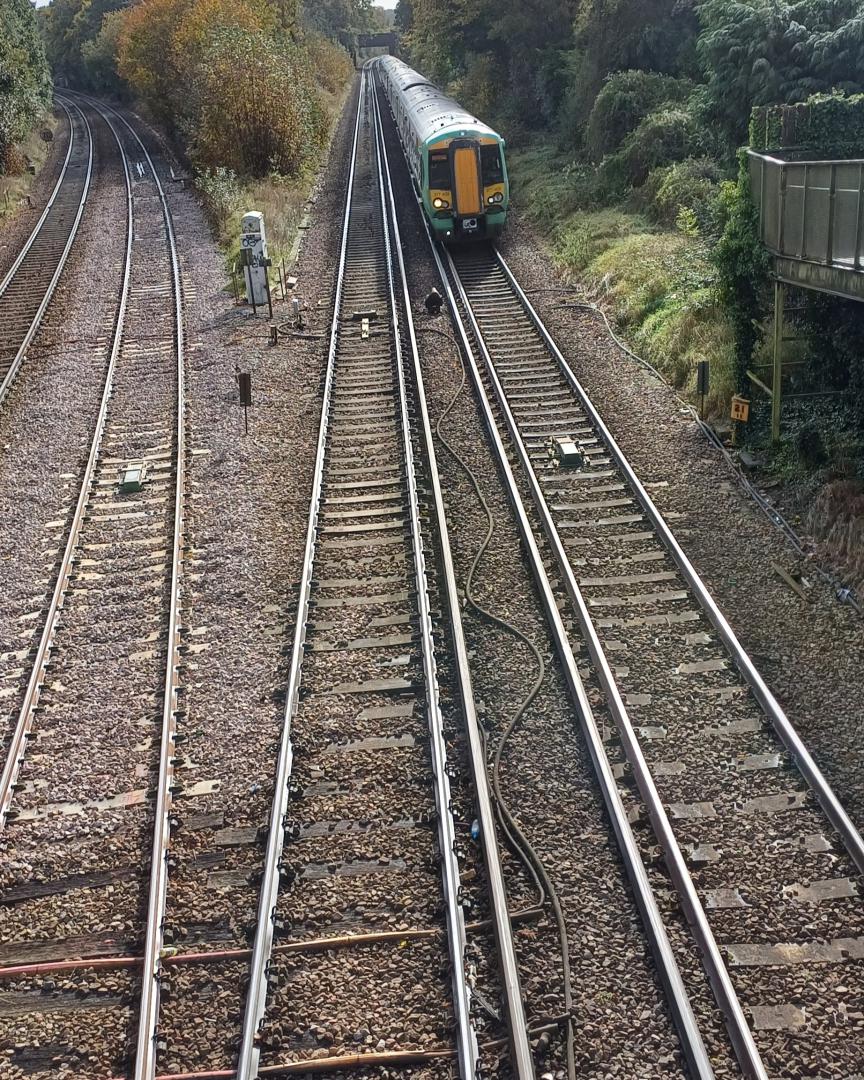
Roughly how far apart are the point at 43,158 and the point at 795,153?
38949 mm

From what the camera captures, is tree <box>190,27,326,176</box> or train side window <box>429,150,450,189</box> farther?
tree <box>190,27,326,176</box>

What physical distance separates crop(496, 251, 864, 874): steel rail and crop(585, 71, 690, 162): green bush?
17572 millimetres

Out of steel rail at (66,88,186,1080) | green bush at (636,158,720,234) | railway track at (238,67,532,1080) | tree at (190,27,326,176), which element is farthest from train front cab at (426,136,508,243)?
tree at (190,27,326,176)

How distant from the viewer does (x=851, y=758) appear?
6.97 m

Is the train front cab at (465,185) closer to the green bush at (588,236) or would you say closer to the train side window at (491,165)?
the train side window at (491,165)

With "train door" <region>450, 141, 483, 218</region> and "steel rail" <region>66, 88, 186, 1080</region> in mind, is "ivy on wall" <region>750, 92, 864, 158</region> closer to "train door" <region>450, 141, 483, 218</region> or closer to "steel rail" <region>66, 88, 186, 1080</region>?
"steel rail" <region>66, 88, 186, 1080</region>

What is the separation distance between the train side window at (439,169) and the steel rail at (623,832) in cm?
1249

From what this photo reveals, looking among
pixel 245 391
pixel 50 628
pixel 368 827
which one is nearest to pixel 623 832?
pixel 368 827

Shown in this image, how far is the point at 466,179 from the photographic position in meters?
21.5

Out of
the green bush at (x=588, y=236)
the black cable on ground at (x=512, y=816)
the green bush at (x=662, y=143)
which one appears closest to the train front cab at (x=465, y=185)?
the green bush at (x=588, y=236)

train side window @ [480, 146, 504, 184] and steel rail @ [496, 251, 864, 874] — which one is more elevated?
train side window @ [480, 146, 504, 184]

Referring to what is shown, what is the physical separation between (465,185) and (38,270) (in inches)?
400

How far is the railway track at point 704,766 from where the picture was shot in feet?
17.3

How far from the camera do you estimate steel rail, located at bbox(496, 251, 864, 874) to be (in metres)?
6.24
